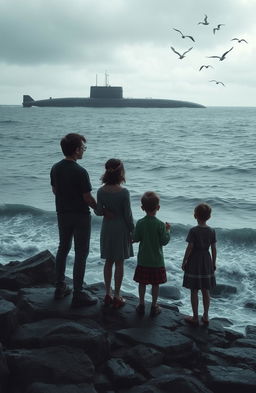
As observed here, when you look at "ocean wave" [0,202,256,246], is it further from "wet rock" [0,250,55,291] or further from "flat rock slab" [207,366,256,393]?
"flat rock slab" [207,366,256,393]

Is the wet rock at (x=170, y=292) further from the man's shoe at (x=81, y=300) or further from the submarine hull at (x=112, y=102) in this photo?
the submarine hull at (x=112, y=102)

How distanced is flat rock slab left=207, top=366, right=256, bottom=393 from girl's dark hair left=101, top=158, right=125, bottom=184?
1813mm

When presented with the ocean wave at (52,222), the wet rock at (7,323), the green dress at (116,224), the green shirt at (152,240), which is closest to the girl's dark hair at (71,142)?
the green dress at (116,224)

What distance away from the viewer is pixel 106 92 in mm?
116250

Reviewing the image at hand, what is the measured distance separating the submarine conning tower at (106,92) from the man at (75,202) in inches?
4477

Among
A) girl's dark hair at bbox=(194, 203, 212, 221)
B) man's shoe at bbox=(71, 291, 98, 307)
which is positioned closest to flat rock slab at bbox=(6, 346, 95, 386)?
man's shoe at bbox=(71, 291, 98, 307)

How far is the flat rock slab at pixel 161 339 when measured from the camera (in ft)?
13.7

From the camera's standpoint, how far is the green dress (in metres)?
4.52

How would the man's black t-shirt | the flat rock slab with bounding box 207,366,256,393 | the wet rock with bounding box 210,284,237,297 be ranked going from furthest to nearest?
the wet rock with bounding box 210,284,237,297 → the man's black t-shirt → the flat rock slab with bounding box 207,366,256,393

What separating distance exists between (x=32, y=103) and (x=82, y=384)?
13370 cm

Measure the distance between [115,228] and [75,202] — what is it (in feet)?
1.44

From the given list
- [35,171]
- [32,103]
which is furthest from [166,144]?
[32,103]

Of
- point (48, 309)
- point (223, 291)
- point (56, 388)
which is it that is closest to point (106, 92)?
point (223, 291)

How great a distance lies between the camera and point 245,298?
7.23 meters
